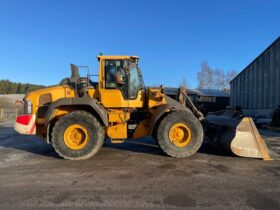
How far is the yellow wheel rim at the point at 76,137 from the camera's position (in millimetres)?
7297

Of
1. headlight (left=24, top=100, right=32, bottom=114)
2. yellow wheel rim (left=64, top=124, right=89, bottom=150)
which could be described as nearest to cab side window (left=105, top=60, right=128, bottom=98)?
yellow wheel rim (left=64, top=124, right=89, bottom=150)

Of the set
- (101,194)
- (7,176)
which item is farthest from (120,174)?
(7,176)

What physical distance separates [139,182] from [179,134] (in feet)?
8.47

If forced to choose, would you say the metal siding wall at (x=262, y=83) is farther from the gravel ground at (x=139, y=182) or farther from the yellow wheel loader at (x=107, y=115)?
the yellow wheel loader at (x=107, y=115)

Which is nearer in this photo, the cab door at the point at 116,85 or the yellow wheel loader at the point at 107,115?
the yellow wheel loader at the point at 107,115

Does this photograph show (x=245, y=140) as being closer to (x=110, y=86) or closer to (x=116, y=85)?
(x=116, y=85)

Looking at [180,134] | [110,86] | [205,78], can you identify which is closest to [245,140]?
[180,134]

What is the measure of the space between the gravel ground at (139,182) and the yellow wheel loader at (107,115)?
48 centimetres

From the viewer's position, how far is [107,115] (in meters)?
7.64

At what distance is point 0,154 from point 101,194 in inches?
200

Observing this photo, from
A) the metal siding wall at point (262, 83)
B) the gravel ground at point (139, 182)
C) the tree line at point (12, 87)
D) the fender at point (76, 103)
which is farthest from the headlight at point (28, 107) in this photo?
the tree line at point (12, 87)

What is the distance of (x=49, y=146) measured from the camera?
962cm

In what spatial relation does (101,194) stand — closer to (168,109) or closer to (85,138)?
(85,138)

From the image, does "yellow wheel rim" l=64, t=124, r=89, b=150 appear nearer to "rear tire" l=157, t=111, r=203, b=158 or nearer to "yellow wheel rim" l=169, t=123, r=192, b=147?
"rear tire" l=157, t=111, r=203, b=158
